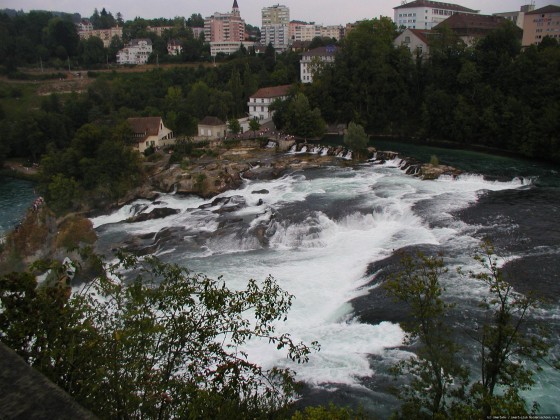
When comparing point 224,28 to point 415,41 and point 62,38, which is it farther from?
point 415,41

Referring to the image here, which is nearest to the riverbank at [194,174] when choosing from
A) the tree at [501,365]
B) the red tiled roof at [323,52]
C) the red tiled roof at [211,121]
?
the red tiled roof at [211,121]

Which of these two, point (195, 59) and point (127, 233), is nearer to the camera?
point (127, 233)

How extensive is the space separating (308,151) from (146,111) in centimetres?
2414

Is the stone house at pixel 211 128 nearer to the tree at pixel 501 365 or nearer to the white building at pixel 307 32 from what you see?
the tree at pixel 501 365

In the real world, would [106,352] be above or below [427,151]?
above

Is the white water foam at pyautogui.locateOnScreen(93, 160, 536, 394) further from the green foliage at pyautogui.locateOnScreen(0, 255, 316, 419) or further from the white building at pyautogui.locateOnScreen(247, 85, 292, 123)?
the white building at pyautogui.locateOnScreen(247, 85, 292, 123)

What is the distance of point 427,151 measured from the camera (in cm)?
4831

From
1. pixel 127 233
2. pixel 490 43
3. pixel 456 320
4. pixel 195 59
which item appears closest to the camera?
pixel 456 320

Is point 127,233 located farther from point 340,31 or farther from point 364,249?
point 340,31

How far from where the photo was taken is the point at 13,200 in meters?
41.8

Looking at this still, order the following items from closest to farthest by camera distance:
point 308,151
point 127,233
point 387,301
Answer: point 387,301
point 127,233
point 308,151

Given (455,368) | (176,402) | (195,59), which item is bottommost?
(455,368)

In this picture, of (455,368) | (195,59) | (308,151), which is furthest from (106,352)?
(195,59)

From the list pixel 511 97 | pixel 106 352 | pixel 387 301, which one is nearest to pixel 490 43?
pixel 511 97
